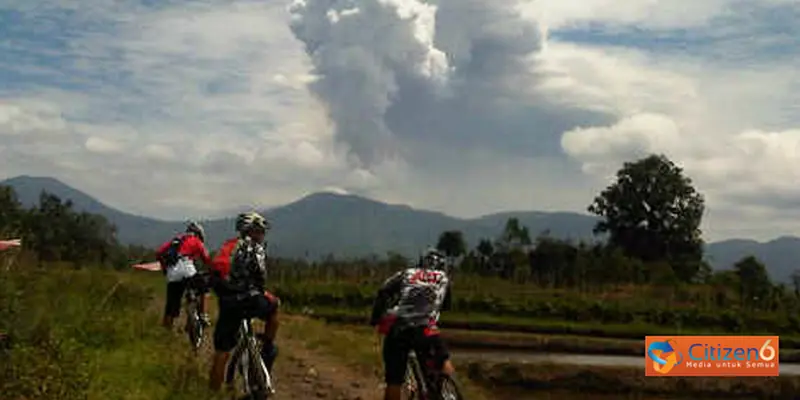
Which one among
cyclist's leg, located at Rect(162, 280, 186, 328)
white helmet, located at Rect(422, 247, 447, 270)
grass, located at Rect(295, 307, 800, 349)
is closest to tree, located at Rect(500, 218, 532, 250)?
grass, located at Rect(295, 307, 800, 349)

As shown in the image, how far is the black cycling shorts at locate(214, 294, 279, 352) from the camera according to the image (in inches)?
421

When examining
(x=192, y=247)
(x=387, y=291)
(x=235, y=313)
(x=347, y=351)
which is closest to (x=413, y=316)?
(x=387, y=291)

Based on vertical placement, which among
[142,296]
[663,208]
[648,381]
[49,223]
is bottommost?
[648,381]

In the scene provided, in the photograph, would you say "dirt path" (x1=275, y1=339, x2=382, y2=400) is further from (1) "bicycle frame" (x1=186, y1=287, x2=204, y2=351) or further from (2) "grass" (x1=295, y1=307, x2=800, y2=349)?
(2) "grass" (x1=295, y1=307, x2=800, y2=349)

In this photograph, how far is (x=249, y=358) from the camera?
1071 cm

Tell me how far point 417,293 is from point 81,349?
5.24 m

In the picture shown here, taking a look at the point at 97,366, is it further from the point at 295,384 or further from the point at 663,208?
the point at 663,208

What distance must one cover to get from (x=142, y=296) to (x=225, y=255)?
37.4 feet

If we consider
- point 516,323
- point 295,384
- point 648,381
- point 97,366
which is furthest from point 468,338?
point 97,366

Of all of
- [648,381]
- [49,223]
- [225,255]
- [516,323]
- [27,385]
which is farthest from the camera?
[49,223]

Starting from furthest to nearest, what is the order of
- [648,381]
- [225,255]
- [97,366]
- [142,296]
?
1. [648,381]
2. [142,296]
3. [97,366]
4. [225,255]

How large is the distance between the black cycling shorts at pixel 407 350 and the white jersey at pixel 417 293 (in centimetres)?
15

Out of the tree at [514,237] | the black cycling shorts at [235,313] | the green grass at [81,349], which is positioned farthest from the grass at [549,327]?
the black cycling shorts at [235,313]

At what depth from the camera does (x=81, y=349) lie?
501 inches
